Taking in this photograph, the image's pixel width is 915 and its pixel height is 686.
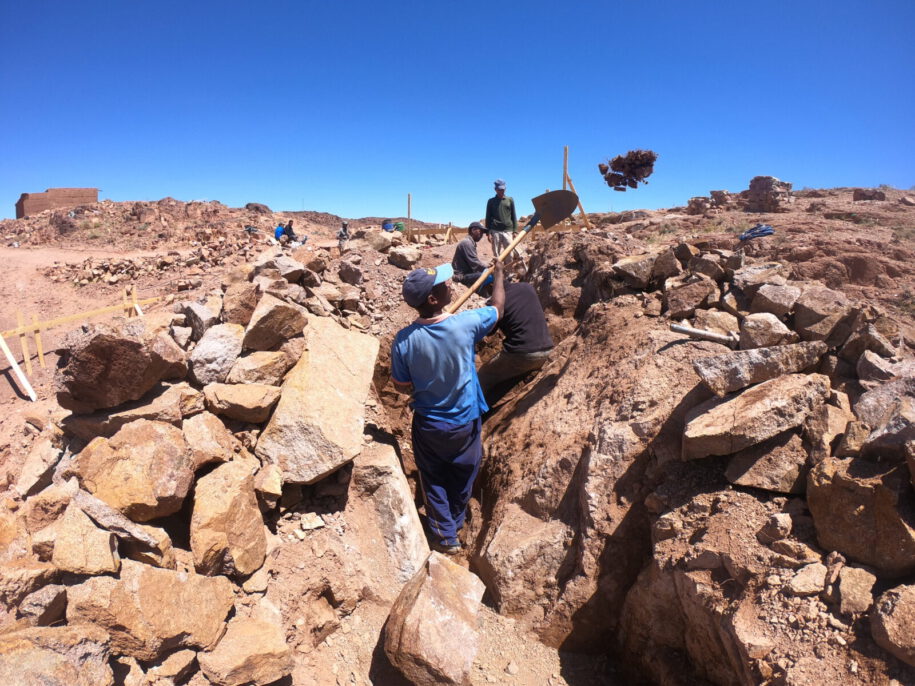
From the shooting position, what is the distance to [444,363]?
2.73m

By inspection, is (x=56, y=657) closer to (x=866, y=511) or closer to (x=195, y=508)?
(x=195, y=508)

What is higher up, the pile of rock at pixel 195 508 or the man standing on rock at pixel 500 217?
the man standing on rock at pixel 500 217

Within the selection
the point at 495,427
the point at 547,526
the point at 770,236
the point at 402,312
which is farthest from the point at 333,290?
the point at 770,236

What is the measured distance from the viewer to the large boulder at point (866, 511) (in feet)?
5.43

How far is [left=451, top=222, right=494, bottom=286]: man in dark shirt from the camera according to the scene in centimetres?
557

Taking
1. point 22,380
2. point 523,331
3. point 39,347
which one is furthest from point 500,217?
point 39,347

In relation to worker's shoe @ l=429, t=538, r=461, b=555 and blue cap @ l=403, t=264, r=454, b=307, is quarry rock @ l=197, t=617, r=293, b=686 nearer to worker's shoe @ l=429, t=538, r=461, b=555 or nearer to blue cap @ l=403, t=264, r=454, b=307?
worker's shoe @ l=429, t=538, r=461, b=555

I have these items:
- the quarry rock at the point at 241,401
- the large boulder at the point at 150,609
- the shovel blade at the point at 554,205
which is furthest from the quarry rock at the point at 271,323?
the shovel blade at the point at 554,205

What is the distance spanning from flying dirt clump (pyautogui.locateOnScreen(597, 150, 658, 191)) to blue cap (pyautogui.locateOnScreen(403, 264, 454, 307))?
281 inches

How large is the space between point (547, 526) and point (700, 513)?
96 centimetres

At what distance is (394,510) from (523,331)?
181 centimetres

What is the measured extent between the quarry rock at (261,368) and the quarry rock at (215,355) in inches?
2.1

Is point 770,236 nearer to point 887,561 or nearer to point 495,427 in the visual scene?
point 495,427

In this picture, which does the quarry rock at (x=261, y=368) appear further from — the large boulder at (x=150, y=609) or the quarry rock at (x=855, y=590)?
the quarry rock at (x=855, y=590)
